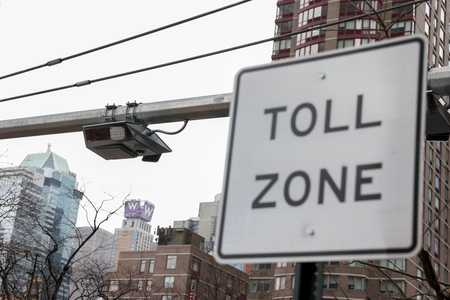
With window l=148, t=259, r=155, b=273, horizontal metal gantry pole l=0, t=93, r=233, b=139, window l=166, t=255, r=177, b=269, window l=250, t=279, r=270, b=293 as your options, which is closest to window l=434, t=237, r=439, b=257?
window l=250, t=279, r=270, b=293

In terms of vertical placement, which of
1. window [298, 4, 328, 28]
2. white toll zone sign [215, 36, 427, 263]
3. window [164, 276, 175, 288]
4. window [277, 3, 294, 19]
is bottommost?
white toll zone sign [215, 36, 427, 263]

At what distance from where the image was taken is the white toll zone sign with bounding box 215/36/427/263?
6.06 feet

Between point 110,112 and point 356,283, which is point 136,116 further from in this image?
point 356,283

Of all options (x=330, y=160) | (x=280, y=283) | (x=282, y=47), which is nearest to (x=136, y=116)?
(x=330, y=160)

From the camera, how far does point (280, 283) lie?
64.4m

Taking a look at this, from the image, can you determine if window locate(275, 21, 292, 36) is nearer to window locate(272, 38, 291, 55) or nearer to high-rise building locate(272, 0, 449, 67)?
high-rise building locate(272, 0, 449, 67)

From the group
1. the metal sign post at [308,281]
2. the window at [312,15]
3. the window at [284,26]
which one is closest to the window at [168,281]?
the window at [284,26]

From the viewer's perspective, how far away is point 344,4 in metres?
68.6

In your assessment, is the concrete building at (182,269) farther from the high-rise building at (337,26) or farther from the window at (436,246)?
the high-rise building at (337,26)

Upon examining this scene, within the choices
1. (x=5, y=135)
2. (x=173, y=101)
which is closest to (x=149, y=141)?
(x=173, y=101)

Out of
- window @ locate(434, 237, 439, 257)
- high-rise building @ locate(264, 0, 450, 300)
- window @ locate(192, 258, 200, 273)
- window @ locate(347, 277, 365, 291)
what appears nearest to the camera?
window @ locate(347, 277, 365, 291)

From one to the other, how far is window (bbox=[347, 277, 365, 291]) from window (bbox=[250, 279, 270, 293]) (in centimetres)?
1021

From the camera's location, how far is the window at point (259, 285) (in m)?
69.8

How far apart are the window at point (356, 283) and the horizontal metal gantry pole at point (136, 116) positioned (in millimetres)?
60422
